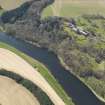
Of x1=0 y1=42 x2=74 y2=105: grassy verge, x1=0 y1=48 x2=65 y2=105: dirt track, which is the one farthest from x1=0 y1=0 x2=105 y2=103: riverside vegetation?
x1=0 y1=48 x2=65 y2=105: dirt track

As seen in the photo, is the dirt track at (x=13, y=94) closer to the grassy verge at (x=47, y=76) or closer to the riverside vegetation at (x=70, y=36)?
the grassy verge at (x=47, y=76)

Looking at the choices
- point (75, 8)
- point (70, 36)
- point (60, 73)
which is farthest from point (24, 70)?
point (75, 8)

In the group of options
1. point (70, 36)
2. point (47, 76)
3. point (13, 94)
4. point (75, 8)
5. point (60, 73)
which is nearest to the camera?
point (13, 94)

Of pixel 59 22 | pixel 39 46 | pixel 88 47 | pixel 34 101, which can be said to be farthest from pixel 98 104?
pixel 59 22

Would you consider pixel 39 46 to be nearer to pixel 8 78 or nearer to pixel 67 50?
pixel 67 50

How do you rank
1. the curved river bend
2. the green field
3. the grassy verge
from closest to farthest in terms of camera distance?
the grassy verge → the curved river bend → the green field

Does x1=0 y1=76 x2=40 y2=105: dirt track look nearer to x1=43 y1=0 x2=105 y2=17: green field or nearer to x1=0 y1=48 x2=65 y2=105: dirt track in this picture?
x1=0 y1=48 x2=65 y2=105: dirt track

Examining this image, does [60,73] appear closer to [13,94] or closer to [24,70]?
[24,70]
